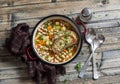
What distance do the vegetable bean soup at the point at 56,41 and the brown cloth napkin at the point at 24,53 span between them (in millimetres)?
39

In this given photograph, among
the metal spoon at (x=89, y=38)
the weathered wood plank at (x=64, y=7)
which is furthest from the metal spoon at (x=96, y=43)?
the weathered wood plank at (x=64, y=7)

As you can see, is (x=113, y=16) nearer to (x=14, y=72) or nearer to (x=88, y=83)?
(x=88, y=83)

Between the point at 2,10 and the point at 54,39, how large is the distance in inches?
12.4

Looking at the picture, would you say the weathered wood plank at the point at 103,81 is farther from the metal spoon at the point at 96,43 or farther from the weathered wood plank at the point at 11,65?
the weathered wood plank at the point at 11,65

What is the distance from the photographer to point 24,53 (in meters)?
1.80

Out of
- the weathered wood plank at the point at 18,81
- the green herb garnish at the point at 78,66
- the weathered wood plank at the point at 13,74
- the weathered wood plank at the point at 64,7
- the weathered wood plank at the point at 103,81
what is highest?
the weathered wood plank at the point at 64,7

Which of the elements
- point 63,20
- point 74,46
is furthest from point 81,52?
point 63,20

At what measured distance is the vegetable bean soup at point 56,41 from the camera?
1.81 meters

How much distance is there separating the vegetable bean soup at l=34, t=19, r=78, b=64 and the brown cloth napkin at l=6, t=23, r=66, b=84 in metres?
0.04

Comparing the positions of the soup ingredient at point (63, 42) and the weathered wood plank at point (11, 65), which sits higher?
the soup ingredient at point (63, 42)

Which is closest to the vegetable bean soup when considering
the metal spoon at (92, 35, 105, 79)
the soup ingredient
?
the soup ingredient

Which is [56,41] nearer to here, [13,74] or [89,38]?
[89,38]

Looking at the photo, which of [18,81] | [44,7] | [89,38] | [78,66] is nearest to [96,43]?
[89,38]

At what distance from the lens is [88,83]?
74.2 inches
